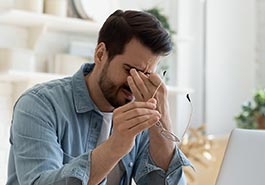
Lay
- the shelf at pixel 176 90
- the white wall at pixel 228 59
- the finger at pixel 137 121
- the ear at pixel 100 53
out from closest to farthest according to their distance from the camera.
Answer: the finger at pixel 137 121, the ear at pixel 100 53, the shelf at pixel 176 90, the white wall at pixel 228 59

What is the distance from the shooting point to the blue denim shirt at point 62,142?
1.43 metres

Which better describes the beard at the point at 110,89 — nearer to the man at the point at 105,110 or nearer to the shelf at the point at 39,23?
the man at the point at 105,110

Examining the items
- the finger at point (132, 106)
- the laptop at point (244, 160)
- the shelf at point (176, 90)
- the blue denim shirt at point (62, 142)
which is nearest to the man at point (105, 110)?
the blue denim shirt at point (62, 142)

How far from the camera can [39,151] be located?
1466 millimetres

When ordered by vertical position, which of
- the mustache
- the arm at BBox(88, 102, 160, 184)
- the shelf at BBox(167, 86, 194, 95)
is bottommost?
the shelf at BBox(167, 86, 194, 95)

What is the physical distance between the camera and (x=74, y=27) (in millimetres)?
2848

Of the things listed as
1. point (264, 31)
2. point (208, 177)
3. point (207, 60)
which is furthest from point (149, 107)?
point (264, 31)

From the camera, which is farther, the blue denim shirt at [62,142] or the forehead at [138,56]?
the forehead at [138,56]

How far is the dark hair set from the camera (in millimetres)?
1661

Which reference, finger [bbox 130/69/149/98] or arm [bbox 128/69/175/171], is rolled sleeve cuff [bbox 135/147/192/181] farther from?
finger [bbox 130/69/149/98]

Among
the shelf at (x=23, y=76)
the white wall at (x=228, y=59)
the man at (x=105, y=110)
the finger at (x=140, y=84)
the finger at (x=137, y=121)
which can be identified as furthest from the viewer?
the white wall at (x=228, y=59)

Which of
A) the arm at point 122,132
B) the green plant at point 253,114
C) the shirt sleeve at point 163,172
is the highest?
the arm at point 122,132

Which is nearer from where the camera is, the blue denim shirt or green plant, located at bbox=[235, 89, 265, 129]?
the blue denim shirt

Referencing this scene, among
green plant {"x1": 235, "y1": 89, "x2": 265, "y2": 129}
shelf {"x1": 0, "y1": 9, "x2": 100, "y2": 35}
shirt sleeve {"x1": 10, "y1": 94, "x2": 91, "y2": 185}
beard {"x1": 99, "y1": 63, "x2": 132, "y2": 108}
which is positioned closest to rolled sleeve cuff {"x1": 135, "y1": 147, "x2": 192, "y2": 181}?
beard {"x1": 99, "y1": 63, "x2": 132, "y2": 108}
